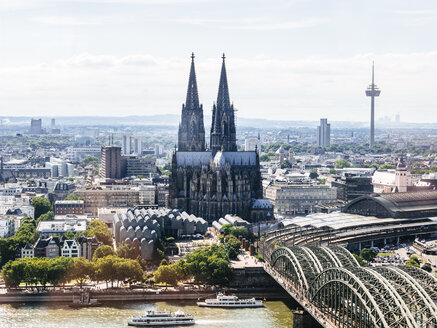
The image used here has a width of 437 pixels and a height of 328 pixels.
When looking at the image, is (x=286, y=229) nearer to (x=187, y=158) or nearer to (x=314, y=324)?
(x=187, y=158)

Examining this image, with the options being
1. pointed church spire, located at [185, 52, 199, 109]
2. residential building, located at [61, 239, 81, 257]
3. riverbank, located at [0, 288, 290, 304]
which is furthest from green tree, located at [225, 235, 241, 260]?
pointed church spire, located at [185, 52, 199, 109]

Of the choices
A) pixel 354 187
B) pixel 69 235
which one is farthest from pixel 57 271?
pixel 354 187

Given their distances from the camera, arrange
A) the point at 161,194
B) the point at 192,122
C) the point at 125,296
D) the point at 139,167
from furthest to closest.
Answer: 1. the point at 139,167
2. the point at 161,194
3. the point at 192,122
4. the point at 125,296

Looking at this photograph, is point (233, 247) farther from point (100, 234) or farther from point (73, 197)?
point (73, 197)

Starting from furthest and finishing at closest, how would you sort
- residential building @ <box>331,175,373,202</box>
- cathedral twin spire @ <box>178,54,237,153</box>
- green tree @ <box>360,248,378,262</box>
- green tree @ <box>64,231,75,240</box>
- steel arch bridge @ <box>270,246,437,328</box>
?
residential building @ <box>331,175,373,202</box>
cathedral twin spire @ <box>178,54,237,153</box>
green tree @ <box>64,231,75,240</box>
green tree @ <box>360,248,378,262</box>
steel arch bridge @ <box>270,246,437,328</box>

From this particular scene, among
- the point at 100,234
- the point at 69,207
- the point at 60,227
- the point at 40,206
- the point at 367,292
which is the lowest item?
the point at 100,234

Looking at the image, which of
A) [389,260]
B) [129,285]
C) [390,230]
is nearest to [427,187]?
[390,230]

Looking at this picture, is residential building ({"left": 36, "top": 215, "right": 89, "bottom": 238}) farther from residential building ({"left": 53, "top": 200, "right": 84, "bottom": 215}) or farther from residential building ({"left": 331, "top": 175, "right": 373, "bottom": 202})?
residential building ({"left": 331, "top": 175, "right": 373, "bottom": 202})

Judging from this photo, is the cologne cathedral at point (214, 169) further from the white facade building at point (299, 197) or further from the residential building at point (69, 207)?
the white facade building at point (299, 197)
